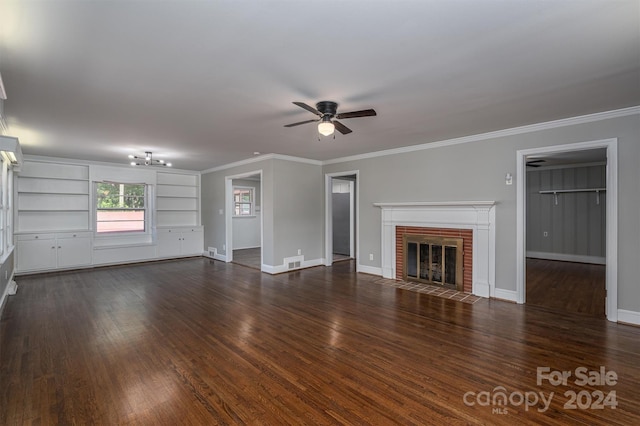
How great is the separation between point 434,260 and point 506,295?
1183mm

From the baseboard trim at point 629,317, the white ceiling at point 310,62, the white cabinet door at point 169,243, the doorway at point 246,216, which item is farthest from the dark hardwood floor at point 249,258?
the baseboard trim at point 629,317

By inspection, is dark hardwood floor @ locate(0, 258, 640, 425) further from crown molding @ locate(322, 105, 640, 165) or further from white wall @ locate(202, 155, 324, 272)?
crown molding @ locate(322, 105, 640, 165)

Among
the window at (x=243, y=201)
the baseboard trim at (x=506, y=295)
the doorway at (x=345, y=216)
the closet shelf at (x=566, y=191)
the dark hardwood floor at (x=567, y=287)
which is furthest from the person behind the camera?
the window at (x=243, y=201)

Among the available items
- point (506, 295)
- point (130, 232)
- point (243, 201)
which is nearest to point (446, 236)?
point (506, 295)

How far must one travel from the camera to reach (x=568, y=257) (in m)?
7.61

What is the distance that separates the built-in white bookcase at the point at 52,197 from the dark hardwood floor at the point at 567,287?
918cm

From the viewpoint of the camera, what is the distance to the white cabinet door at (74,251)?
654 centimetres

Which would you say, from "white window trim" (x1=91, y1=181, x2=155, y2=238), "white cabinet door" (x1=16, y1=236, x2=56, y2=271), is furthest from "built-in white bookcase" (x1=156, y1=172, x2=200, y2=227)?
"white cabinet door" (x1=16, y1=236, x2=56, y2=271)

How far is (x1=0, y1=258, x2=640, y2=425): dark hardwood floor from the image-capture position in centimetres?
202

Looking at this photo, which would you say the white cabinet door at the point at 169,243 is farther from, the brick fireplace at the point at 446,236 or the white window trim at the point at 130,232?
the brick fireplace at the point at 446,236

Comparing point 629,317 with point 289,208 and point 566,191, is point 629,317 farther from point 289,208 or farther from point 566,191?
point 289,208

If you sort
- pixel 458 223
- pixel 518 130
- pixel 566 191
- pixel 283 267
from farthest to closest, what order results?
pixel 566 191
pixel 283 267
pixel 458 223
pixel 518 130

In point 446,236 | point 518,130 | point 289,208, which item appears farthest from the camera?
point 289,208

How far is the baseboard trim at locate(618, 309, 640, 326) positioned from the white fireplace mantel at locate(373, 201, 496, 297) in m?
1.38
